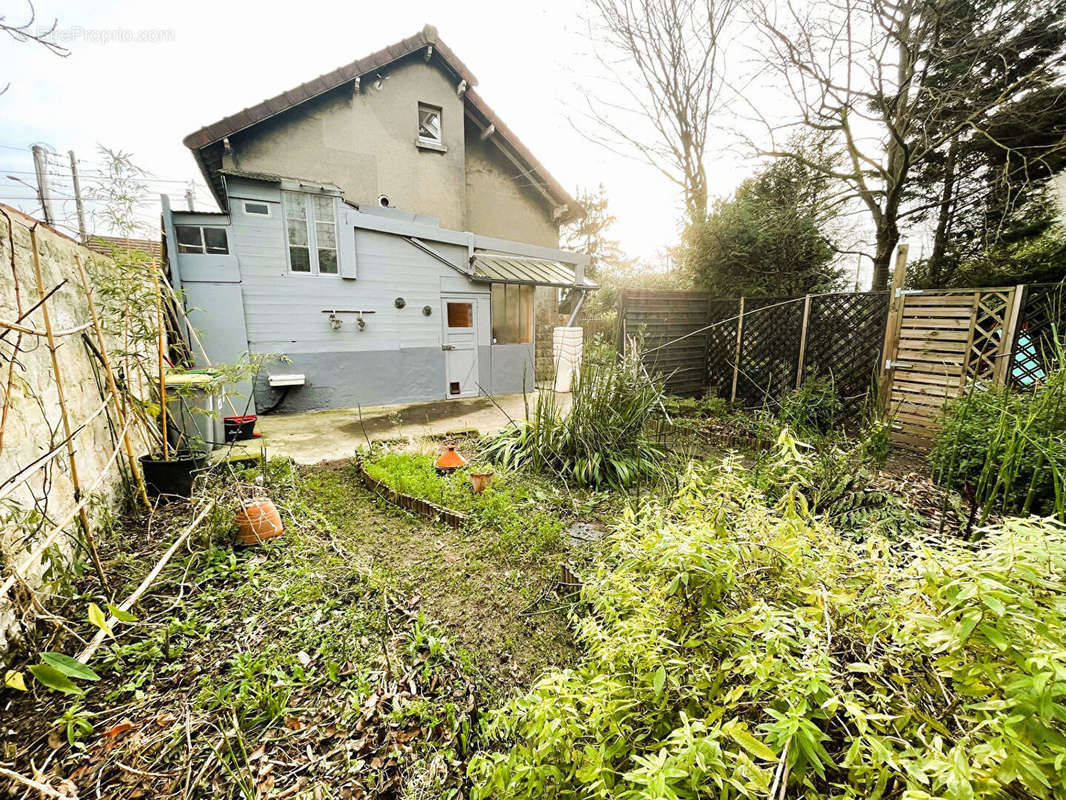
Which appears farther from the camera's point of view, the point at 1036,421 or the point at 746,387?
the point at 746,387

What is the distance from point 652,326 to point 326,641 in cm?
591

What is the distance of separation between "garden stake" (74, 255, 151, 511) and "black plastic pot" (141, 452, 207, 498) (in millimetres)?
81

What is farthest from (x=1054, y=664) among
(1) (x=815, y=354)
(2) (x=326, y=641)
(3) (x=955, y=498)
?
(1) (x=815, y=354)

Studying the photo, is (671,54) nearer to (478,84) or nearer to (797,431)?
(478,84)

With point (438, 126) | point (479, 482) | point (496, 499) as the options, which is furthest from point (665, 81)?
point (496, 499)

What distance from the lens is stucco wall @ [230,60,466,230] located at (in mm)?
6922

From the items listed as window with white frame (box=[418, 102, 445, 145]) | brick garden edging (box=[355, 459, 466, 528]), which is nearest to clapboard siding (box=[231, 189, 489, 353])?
window with white frame (box=[418, 102, 445, 145])

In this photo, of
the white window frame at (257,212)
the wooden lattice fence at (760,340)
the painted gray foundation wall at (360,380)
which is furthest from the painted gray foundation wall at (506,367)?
the white window frame at (257,212)

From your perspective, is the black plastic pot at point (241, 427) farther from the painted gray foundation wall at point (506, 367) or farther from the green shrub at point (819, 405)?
the green shrub at point (819, 405)

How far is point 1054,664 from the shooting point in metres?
0.51

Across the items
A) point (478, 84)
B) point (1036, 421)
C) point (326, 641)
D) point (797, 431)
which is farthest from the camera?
point (478, 84)

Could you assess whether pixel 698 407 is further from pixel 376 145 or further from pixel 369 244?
pixel 376 145

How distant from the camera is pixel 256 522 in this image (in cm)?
222

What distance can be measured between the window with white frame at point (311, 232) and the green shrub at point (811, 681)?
657cm
